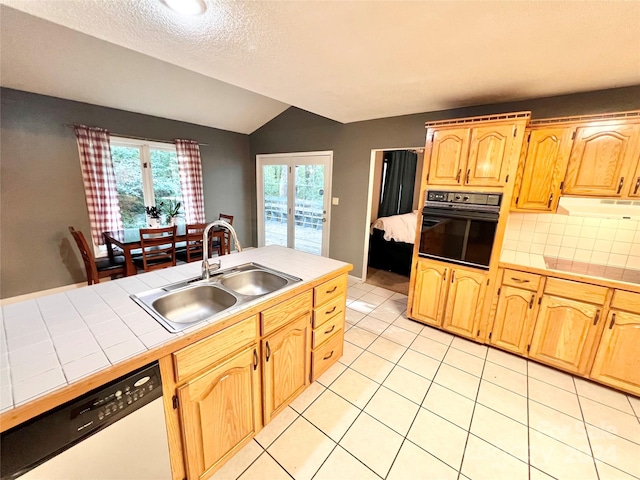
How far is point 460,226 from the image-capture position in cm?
232

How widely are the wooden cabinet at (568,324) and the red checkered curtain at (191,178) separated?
14.8 feet

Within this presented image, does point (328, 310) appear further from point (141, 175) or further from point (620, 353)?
point (141, 175)

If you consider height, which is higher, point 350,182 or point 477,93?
point 477,93

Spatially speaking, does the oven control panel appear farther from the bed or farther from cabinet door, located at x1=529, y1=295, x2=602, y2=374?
the bed

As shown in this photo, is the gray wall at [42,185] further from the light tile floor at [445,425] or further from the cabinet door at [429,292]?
the cabinet door at [429,292]

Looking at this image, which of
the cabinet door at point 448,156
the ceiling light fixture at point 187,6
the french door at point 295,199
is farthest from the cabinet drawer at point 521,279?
the ceiling light fixture at point 187,6

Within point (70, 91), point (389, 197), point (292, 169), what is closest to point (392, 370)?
point (292, 169)

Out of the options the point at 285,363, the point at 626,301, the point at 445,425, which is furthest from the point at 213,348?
the point at 626,301

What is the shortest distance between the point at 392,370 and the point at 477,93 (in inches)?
99.8

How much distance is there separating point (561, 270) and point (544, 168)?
838 millimetres

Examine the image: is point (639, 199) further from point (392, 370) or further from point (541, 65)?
point (392, 370)

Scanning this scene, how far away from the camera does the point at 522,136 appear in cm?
202

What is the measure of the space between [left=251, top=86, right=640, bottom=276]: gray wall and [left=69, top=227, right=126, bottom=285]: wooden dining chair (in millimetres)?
2803

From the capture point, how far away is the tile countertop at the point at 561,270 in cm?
181
